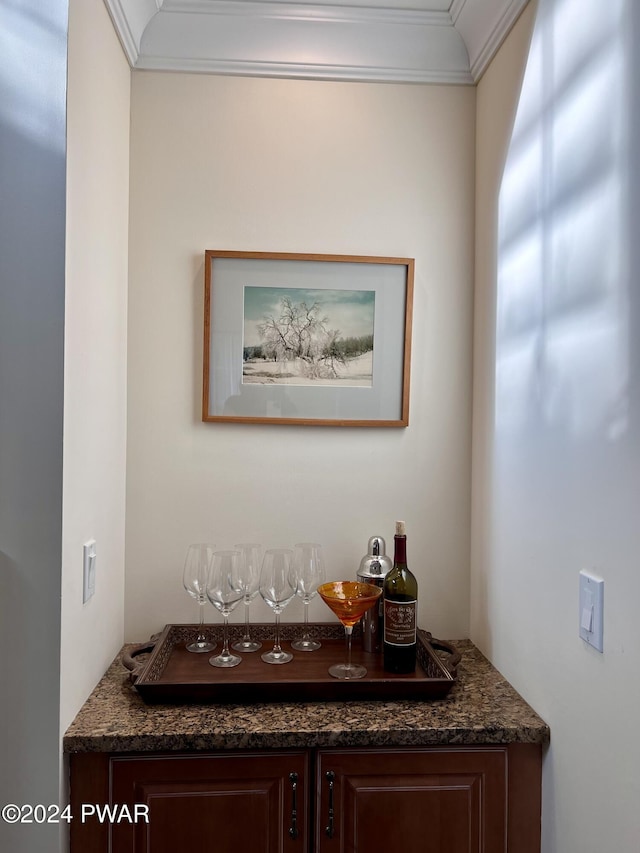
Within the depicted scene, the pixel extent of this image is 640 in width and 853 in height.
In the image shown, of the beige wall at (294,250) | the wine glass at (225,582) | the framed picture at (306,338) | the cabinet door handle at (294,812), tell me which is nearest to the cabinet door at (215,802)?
the cabinet door handle at (294,812)

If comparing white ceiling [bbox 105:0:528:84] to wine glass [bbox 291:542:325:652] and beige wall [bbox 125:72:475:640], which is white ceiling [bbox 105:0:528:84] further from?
wine glass [bbox 291:542:325:652]

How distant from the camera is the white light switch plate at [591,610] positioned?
1039mm

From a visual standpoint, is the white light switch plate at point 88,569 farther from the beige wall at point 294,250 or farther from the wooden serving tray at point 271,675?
the beige wall at point 294,250

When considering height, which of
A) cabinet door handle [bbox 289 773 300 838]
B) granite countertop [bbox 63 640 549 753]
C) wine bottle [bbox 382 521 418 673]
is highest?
wine bottle [bbox 382 521 418 673]

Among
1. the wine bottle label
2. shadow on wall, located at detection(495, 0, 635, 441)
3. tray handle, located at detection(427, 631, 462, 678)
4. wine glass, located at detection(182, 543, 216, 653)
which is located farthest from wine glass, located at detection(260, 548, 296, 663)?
shadow on wall, located at detection(495, 0, 635, 441)

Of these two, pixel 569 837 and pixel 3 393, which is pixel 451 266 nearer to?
pixel 3 393

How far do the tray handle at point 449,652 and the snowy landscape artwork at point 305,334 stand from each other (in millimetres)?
680

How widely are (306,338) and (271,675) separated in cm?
83

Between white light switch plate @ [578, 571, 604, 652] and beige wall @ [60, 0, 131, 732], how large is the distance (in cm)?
92

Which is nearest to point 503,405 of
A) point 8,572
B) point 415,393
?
point 415,393

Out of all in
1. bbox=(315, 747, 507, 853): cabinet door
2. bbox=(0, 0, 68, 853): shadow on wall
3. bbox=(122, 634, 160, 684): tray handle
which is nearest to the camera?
bbox=(0, 0, 68, 853): shadow on wall

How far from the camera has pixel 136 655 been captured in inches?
61.1

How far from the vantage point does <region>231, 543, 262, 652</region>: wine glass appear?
58.9 inches

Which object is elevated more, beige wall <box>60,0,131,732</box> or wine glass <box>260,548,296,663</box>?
beige wall <box>60,0,131,732</box>
